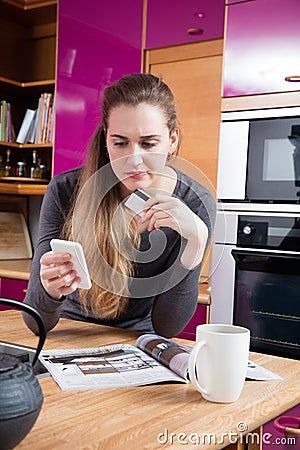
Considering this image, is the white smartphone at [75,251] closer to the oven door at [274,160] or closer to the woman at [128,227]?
the woman at [128,227]

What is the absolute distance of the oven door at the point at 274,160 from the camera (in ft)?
6.93

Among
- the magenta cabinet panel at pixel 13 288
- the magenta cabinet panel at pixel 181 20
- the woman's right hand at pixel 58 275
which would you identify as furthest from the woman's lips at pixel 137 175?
the magenta cabinet panel at pixel 13 288

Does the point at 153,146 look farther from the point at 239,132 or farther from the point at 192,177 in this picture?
the point at 239,132

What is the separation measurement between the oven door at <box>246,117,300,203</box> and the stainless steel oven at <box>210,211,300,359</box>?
79 mm

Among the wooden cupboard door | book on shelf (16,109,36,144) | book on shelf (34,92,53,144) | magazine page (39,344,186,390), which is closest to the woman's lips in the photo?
magazine page (39,344,186,390)

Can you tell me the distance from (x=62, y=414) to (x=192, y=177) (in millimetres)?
692

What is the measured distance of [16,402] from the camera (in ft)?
2.18

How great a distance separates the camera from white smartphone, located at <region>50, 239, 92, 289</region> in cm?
110

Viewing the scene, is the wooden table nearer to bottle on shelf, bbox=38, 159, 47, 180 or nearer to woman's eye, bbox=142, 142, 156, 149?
woman's eye, bbox=142, 142, 156, 149

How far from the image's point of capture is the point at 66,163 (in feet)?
9.87

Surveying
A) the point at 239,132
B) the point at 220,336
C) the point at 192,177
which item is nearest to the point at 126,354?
the point at 220,336

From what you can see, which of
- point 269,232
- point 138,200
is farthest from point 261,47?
point 138,200

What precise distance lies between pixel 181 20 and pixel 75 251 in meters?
1.73

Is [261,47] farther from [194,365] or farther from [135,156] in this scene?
[194,365]
